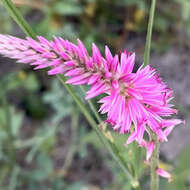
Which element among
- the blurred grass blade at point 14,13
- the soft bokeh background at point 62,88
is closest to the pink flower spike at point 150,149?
the blurred grass blade at point 14,13

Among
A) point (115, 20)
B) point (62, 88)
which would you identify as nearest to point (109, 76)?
point (62, 88)

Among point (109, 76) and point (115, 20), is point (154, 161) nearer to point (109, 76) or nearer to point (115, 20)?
point (109, 76)

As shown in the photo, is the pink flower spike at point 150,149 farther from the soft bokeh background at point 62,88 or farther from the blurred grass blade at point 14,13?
the soft bokeh background at point 62,88

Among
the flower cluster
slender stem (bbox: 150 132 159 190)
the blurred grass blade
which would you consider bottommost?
slender stem (bbox: 150 132 159 190)

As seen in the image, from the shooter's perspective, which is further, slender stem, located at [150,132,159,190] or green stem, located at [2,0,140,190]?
slender stem, located at [150,132,159,190]

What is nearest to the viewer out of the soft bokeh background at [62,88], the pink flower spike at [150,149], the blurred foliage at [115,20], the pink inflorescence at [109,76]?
the pink inflorescence at [109,76]

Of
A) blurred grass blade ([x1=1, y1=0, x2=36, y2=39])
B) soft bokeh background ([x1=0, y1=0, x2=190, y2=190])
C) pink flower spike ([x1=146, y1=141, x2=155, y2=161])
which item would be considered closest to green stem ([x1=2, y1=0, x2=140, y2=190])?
blurred grass blade ([x1=1, y1=0, x2=36, y2=39])

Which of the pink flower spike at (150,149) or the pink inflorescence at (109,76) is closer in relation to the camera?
the pink inflorescence at (109,76)

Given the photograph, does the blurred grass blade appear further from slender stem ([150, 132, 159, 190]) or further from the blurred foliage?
the blurred foliage

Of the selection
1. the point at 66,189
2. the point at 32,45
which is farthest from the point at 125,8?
the point at 32,45
